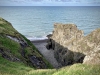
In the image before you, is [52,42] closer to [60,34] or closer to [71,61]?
[60,34]

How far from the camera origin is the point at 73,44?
58812 millimetres

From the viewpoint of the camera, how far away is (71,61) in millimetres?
56719

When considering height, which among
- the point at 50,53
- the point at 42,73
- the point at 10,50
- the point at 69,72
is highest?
the point at 69,72

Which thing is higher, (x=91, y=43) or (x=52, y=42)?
(x=91, y=43)

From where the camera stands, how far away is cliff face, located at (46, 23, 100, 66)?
49.9 meters

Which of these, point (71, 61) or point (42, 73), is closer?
point (42, 73)

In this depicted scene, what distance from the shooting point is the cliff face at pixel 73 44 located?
1963 inches

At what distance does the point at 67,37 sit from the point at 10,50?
109 feet

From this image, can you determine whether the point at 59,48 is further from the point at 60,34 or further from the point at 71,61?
the point at 71,61

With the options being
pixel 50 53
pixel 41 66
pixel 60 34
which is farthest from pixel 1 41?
pixel 50 53

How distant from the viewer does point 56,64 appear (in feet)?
213

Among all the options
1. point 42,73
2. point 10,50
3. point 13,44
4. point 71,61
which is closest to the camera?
point 42,73

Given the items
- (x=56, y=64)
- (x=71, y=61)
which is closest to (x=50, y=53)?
(x=56, y=64)

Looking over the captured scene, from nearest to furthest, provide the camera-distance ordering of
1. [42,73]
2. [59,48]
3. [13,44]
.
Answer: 1. [42,73]
2. [13,44]
3. [59,48]
